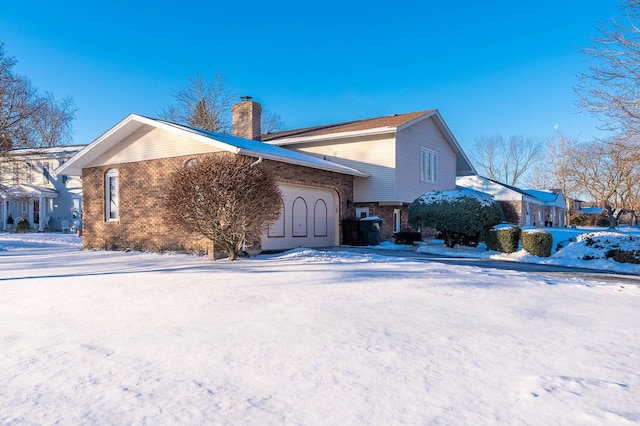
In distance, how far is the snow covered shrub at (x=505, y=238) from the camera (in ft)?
42.7

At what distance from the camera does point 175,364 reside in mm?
3271

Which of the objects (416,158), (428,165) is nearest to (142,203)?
(416,158)

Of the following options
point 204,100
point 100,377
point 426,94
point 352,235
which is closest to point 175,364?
point 100,377

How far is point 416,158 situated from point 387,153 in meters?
2.03

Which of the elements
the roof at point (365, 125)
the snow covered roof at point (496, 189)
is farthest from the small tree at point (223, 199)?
the snow covered roof at point (496, 189)

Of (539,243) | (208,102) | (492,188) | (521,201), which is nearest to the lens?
(539,243)

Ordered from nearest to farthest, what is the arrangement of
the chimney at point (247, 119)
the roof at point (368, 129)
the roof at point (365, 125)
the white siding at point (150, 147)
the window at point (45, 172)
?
the white siding at point (150, 147) < the roof at point (368, 129) < the roof at point (365, 125) < the chimney at point (247, 119) < the window at point (45, 172)

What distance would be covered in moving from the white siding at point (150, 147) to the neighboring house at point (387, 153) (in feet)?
22.9

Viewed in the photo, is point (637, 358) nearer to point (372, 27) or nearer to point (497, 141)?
point (372, 27)

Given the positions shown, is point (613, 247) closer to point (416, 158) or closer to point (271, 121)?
point (416, 158)

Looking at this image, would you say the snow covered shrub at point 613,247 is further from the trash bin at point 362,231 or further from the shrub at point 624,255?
the trash bin at point 362,231

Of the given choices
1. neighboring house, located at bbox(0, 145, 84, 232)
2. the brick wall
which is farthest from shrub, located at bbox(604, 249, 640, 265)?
neighboring house, located at bbox(0, 145, 84, 232)

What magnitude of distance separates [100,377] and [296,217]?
1170cm

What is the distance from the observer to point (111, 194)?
596 inches
